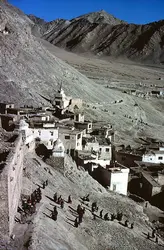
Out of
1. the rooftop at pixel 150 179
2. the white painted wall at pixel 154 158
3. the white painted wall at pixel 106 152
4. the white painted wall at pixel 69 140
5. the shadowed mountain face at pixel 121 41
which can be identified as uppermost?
the shadowed mountain face at pixel 121 41

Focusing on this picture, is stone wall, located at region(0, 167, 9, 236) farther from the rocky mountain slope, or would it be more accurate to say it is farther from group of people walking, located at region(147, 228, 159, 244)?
the rocky mountain slope

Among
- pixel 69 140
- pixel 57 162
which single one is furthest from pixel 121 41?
pixel 57 162

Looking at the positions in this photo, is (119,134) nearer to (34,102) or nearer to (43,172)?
(34,102)

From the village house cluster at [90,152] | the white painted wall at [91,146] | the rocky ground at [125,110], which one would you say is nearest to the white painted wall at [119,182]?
the village house cluster at [90,152]

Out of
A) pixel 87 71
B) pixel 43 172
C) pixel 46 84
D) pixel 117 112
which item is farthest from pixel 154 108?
pixel 43 172

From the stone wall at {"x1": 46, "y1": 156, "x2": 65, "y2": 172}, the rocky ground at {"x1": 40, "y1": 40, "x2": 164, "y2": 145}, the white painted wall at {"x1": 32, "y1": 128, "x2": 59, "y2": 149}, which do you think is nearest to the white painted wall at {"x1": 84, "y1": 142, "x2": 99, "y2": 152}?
the white painted wall at {"x1": 32, "y1": 128, "x2": 59, "y2": 149}

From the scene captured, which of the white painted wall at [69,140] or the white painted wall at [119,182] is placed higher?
the white painted wall at [69,140]

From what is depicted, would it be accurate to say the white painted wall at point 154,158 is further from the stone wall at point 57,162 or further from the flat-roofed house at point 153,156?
the stone wall at point 57,162

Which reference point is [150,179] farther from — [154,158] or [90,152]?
[90,152]
